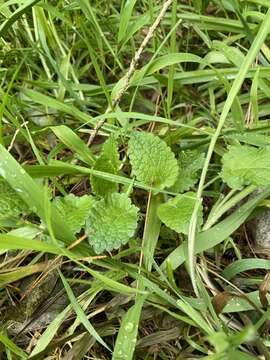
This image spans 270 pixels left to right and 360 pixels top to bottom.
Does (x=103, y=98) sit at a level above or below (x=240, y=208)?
above

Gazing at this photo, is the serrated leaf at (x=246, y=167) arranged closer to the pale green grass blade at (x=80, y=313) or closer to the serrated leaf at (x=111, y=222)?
the serrated leaf at (x=111, y=222)

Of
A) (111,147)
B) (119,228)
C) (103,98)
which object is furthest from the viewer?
(103,98)

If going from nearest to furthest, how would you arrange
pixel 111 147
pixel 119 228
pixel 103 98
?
pixel 119 228 → pixel 111 147 → pixel 103 98

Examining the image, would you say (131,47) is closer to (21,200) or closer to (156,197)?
(156,197)

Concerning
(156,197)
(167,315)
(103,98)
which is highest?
(103,98)

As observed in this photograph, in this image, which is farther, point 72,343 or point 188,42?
point 188,42

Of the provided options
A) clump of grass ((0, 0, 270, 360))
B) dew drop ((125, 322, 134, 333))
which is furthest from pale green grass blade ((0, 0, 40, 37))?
dew drop ((125, 322, 134, 333))

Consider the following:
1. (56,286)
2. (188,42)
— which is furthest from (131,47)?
(56,286)
